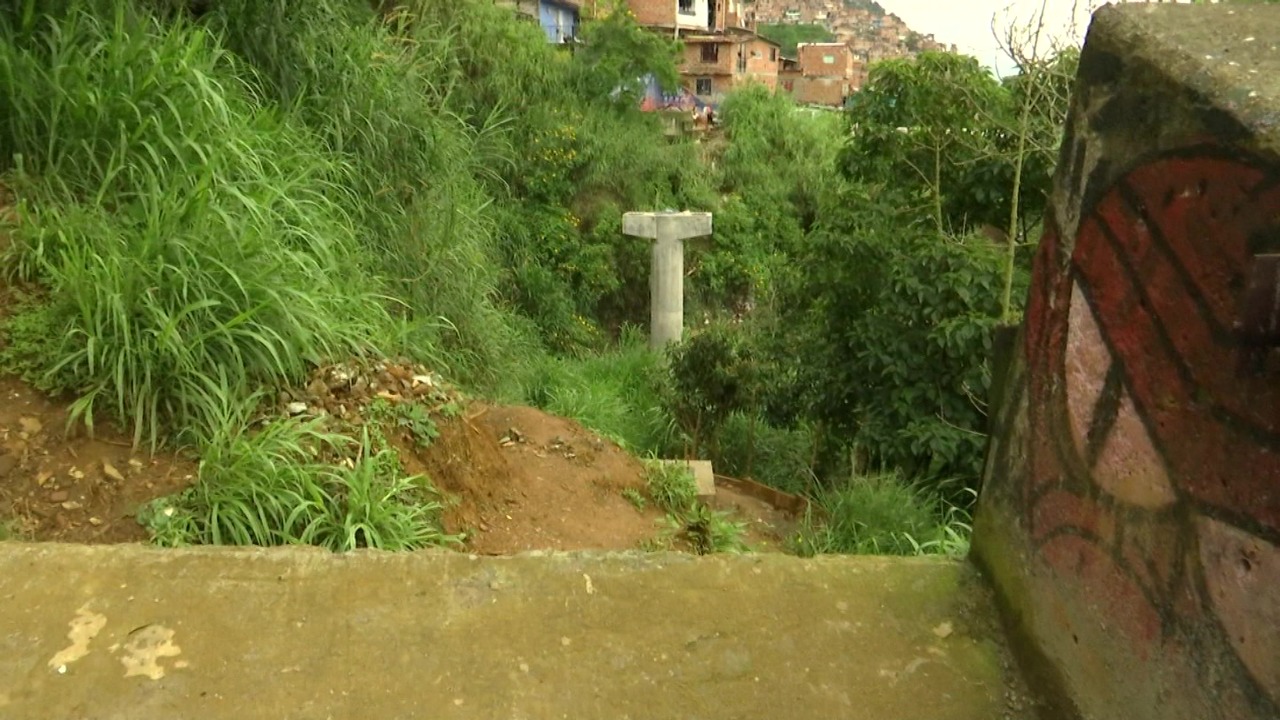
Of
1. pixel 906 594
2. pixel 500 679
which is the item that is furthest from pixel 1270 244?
pixel 500 679

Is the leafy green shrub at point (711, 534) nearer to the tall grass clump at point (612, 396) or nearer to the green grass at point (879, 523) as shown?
the green grass at point (879, 523)

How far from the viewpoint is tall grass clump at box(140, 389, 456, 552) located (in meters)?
2.85

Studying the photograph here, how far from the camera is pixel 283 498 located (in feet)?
9.60

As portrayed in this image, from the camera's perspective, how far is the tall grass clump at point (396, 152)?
17.1 ft

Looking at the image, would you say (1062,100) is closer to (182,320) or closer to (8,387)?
(182,320)

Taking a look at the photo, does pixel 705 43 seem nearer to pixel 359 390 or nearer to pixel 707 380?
pixel 707 380

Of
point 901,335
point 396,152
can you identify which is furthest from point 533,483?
point 901,335

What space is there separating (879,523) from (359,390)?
274 cm

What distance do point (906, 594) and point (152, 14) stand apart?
4264mm

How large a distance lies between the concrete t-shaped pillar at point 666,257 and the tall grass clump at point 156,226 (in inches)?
355

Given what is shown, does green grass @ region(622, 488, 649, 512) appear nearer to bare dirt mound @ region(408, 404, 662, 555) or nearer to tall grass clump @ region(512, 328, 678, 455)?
bare dirt mound @ region(408, 404, 662, 555)

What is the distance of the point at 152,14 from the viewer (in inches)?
181

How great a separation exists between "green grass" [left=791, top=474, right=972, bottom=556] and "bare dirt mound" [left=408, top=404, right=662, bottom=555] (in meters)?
0.91

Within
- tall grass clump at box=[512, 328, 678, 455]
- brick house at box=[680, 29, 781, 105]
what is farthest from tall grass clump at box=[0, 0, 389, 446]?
brick house at box=[680, 29, 781, 105]
